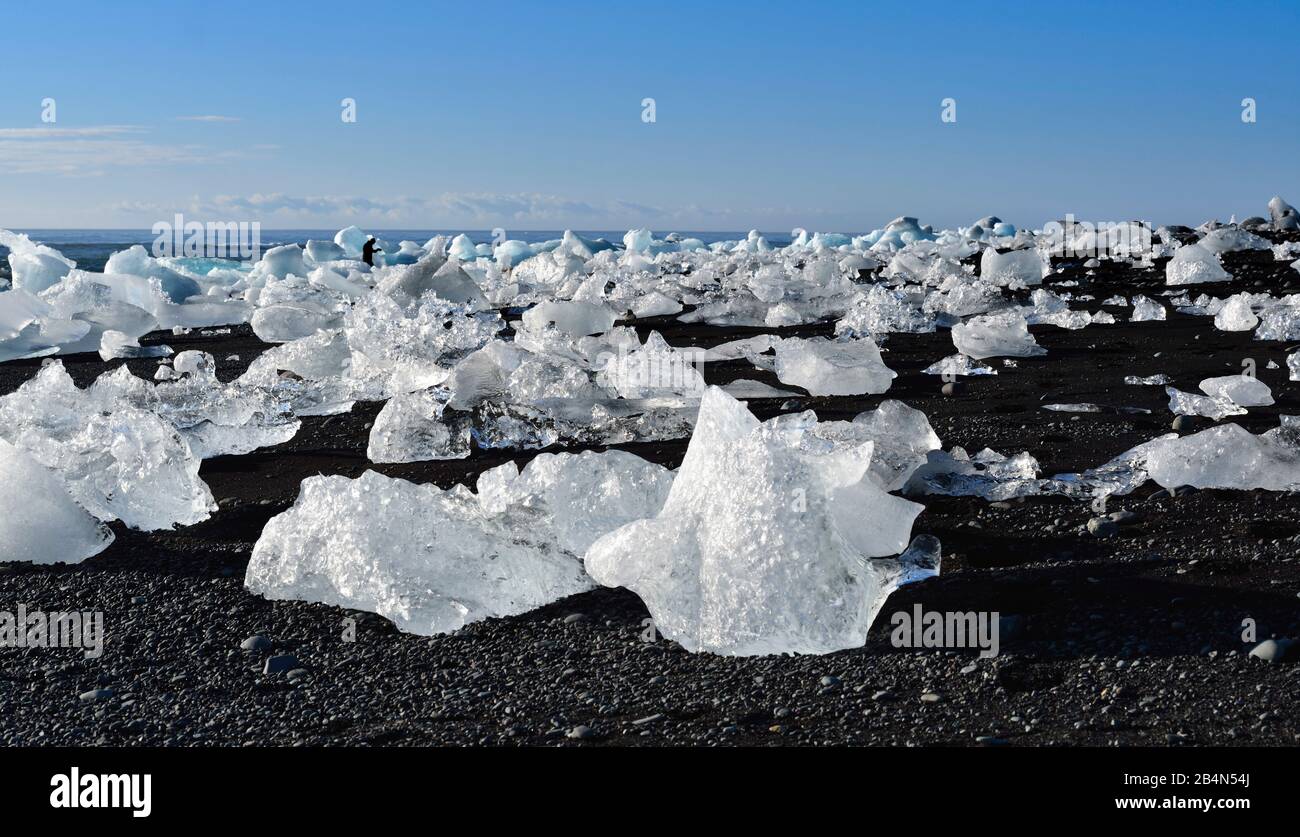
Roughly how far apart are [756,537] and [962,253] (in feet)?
41.6

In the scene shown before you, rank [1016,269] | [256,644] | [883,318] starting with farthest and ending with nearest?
[1016,269], [883,318], [256,644]

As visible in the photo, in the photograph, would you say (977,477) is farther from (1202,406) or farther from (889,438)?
(1202,406)

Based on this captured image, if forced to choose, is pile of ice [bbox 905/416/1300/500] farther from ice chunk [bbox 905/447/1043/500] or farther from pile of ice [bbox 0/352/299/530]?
pile of ice [bbox 0/352/299/530]

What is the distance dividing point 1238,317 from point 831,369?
2907 mm

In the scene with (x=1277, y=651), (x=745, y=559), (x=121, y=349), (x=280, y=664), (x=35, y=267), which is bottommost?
(x=280, y=664)

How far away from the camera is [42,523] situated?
3.24 metres

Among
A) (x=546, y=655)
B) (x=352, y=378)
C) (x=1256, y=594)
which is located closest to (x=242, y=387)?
(x=352, y=378)

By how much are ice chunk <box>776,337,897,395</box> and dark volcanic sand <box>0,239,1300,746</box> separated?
1853 mm

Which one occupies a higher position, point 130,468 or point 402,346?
point 402,346

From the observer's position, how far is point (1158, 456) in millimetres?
3365

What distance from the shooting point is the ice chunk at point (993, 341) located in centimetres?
586

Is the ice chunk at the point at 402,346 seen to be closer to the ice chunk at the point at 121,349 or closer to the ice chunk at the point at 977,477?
the ice chunk at the point at 121,349

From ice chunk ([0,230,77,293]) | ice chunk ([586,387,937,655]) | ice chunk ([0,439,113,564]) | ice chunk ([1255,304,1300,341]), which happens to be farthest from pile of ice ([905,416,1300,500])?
ice chunk ([0,230,77,293])

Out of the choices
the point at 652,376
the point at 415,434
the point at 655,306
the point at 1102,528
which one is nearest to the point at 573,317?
the point at 655,306
